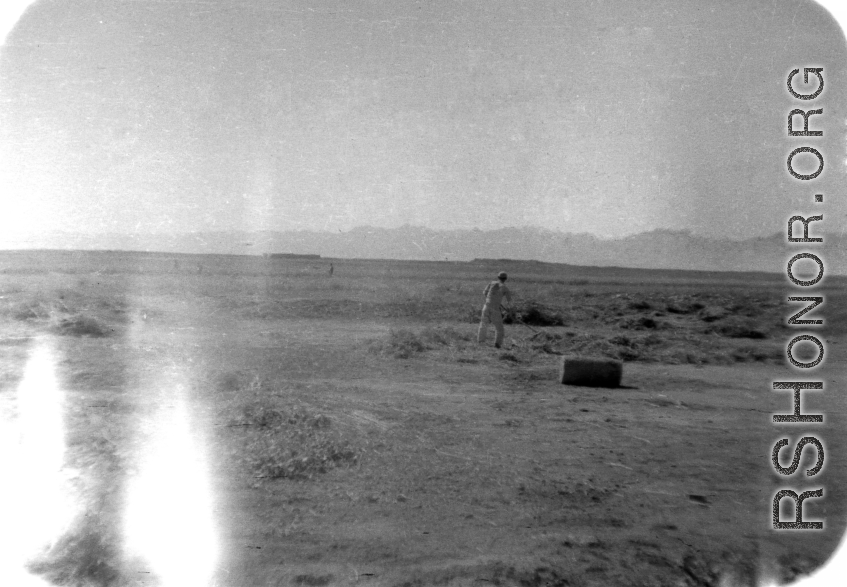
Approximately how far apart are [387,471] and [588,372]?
18.2 ft

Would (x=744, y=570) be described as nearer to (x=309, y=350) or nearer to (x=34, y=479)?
(x=34, y=479)

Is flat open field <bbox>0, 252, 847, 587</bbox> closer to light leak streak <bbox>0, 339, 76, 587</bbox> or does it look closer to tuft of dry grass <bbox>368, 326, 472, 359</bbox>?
light leak streak <bbox>0, 339, 76, 587</bbox>

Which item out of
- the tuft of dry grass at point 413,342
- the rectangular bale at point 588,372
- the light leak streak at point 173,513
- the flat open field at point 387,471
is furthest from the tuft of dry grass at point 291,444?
the tuft of dry grass at point 413,342

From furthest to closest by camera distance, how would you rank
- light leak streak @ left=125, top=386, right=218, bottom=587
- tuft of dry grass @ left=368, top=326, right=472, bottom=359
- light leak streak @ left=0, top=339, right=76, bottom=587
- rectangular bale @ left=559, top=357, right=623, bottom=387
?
tuft of dry grass @ left=368, top=326, right=472, bottom=359 → rectangular bale @ left=559, top=357, right=623, bottom=387 → light leak streak @ left=0, top=339, right=76, bottom=587 → light leak streak @ left=125, top=386, right=218, bottom=587

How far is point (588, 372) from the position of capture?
11031 mm

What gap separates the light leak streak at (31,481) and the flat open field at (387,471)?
24 millimetres

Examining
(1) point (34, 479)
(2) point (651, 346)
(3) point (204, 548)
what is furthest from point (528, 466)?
(2) point (651, 346)

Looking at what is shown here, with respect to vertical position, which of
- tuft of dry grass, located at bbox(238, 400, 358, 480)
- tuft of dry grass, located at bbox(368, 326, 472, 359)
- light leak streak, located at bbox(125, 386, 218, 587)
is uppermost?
tuft of dry grass, located at bbox(368, 326, 472, 359)

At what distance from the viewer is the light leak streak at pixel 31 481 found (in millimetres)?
4805

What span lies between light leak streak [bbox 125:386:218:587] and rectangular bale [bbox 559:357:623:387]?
20.1ft

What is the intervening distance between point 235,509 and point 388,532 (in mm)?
1255

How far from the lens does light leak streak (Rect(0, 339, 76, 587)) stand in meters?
4.80

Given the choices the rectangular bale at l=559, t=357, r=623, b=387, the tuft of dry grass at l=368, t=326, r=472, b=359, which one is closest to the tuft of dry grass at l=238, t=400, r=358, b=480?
the rectangular bale at l=559, t=357, r=623, b=387

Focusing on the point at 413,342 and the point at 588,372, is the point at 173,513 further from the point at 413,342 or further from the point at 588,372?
the point at 413,342
